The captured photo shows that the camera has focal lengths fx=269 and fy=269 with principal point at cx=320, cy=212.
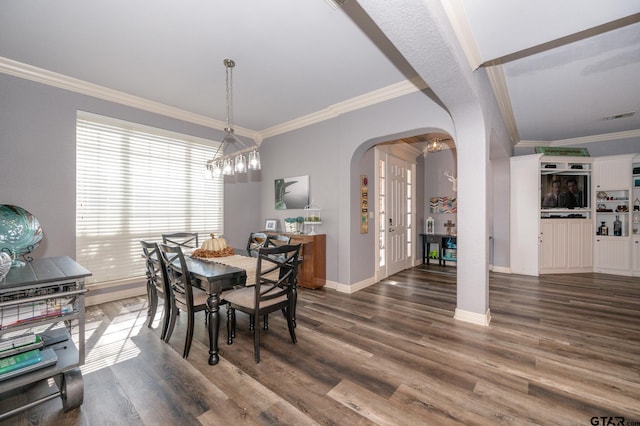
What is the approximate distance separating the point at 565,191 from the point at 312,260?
211 inches

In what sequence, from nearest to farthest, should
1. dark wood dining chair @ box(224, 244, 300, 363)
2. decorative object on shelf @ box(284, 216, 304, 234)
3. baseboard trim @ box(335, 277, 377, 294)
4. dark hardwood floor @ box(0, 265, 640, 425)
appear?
dark hardwood floor @ box(0, 265, 640, 425)
dark wood dining chair @ box(224, 244, 300, 363)
baseboard trim @ box(335, 277, 377, 294)
decorative object on shelf @ box(284, 216, 304, 234)

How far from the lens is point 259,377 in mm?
2004

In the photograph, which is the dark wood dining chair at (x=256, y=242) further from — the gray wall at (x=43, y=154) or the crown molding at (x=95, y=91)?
the crown molding at (x=95, y=91)

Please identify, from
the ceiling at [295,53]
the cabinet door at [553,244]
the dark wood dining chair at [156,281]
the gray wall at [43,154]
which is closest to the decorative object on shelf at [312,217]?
the ceiling at [295,53]

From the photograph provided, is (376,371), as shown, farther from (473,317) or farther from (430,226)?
(430,226)

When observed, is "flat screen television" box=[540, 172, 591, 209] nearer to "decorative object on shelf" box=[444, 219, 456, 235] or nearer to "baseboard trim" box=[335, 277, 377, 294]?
"decorative object on shelf" box=[444, 219, 456, 235]

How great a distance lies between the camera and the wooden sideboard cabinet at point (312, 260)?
416 cm

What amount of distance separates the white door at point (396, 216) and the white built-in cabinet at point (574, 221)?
6.97 ft

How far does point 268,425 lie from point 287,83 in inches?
134

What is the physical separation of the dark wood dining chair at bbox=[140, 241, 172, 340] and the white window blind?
132cm

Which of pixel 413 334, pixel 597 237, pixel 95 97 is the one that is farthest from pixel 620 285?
pixel 95 97

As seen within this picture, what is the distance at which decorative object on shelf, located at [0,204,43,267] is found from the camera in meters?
1.89

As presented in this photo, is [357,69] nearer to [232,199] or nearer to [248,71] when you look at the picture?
[248,71]

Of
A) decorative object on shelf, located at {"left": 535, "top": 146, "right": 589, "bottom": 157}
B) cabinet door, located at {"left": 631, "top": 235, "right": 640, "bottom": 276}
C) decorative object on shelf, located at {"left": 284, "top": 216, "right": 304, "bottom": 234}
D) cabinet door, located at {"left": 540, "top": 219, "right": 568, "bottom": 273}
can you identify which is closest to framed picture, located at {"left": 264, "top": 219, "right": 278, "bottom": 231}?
decorative object on shelf, located at {"left": 284, "top": 216, "right": 304, "bottom": 234}
